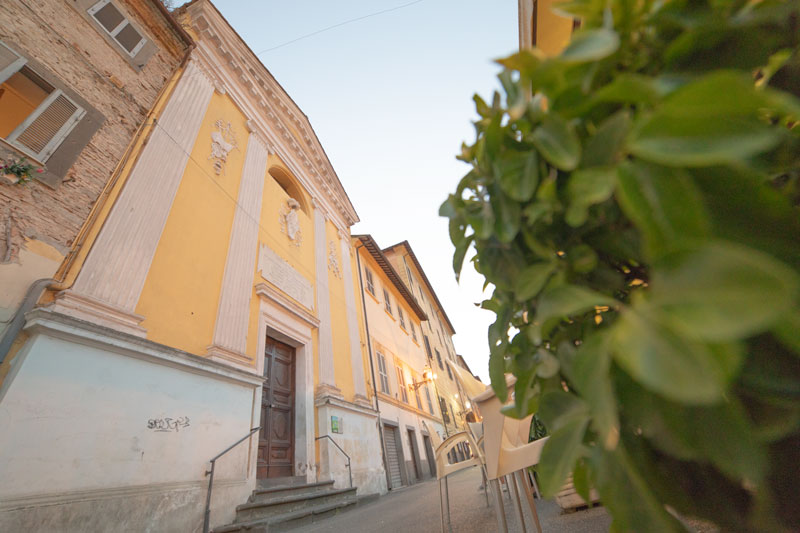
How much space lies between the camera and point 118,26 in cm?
481

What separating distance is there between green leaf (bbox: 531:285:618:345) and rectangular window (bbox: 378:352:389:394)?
364 inches

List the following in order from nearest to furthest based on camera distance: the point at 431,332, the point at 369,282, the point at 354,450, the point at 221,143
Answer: the point at 221,143
the point at 354,450
the point at 369,282
the point at 431,332

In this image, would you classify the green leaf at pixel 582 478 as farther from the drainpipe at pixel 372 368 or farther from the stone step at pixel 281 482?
the drainpipe at pixel 372 368

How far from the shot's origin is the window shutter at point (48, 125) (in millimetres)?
3336

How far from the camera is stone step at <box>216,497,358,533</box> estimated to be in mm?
3230

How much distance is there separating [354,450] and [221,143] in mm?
6152

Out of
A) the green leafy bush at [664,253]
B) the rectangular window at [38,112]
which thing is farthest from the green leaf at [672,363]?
the rectangular window at [38,112]

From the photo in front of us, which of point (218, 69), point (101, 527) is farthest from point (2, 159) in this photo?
point (218, 69)

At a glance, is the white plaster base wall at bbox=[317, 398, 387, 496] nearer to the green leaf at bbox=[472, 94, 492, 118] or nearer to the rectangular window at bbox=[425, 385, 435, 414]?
the green leaf at bbox=[472, 94, 492, 118]

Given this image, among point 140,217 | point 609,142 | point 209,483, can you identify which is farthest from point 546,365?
point 140,217

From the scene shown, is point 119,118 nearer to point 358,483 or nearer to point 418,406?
point 358,483

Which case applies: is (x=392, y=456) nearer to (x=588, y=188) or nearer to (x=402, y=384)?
(x=402, y=384)

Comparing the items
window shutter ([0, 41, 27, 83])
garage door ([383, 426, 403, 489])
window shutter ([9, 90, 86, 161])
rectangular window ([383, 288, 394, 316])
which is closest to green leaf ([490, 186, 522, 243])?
window shutter ([9, 90, 86, 161])

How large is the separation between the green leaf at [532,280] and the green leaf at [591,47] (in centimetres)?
21
